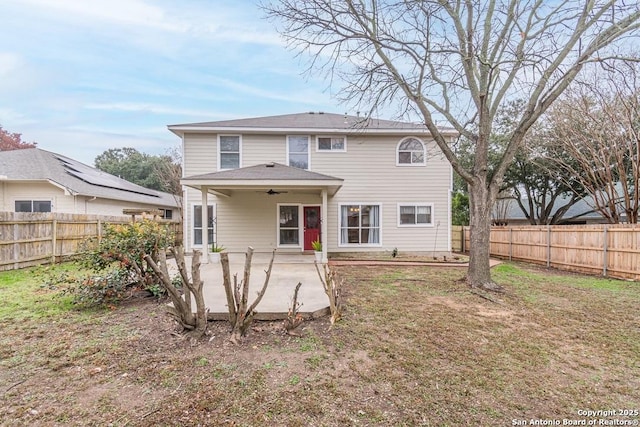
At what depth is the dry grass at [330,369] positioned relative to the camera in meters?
2.68

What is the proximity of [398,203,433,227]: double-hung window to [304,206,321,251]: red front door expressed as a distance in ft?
11.1

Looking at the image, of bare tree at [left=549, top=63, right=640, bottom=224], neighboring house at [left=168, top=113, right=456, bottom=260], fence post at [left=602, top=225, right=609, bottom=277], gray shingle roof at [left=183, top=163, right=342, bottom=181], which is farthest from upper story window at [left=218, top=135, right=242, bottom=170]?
bare tree at [left=549, top=63, right=640, bottom=224]

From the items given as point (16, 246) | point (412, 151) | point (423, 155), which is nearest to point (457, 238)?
point (423, 155)

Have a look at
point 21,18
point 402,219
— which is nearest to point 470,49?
point 402,219

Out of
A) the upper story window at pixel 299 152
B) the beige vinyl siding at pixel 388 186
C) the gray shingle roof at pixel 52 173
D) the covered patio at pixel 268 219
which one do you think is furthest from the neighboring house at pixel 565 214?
the gray shingle roof at pixel 52 173

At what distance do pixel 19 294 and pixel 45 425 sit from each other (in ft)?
17.8

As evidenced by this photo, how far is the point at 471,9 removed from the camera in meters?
7.23

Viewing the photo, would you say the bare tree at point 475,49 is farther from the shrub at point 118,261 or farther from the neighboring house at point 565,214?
the neighboring house at point 565,214

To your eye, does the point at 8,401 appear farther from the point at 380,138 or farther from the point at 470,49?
the point at 380,138

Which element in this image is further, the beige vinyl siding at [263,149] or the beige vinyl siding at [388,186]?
the beige vinyl siding at [388,186]

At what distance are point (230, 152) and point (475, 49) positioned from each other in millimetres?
8794

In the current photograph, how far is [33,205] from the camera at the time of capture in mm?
13469

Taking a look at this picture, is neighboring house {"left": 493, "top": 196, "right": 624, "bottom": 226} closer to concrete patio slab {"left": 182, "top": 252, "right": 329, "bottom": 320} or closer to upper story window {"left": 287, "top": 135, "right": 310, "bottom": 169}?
upper story window {"left": 287, "top": 135, "right": 310, "bottom": 169}

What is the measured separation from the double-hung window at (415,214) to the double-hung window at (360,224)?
3.25 feet
